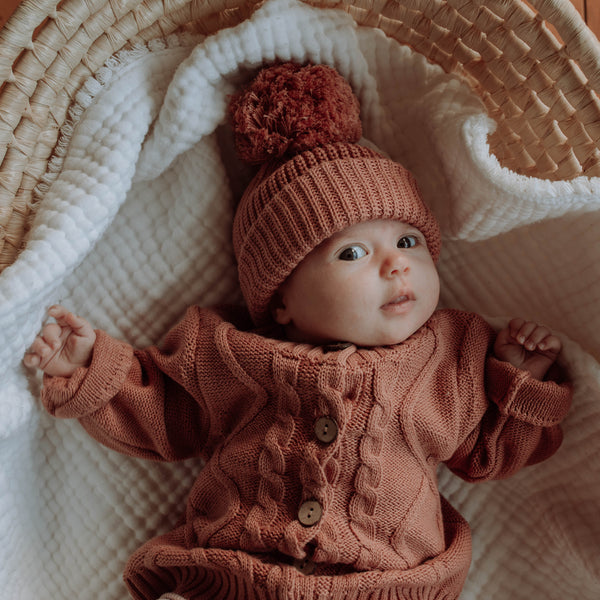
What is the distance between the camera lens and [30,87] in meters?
0.96

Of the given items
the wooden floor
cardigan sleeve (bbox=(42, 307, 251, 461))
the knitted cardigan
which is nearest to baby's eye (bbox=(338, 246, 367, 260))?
the knitted cardigan

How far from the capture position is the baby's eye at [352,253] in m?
0.96

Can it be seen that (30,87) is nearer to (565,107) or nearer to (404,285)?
(404,285)

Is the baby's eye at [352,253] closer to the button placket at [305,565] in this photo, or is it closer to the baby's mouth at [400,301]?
the baby's mouth at [400,301]

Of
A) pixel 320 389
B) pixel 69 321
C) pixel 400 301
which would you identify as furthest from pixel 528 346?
pixel 69 321

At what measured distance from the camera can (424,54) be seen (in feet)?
3.61

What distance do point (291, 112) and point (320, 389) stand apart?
1.31 feet

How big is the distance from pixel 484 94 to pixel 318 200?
0.36 meters

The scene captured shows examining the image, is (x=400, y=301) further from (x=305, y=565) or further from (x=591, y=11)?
(x=591, y=11)

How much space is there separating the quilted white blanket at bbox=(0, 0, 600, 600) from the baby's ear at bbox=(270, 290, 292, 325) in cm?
14

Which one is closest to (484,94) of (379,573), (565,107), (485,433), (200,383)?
(565,107)

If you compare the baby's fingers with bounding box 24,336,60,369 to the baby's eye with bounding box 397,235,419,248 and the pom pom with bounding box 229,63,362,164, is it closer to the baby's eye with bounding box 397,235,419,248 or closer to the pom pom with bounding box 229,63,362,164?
the pom pom with bounding box 229,63,362,164

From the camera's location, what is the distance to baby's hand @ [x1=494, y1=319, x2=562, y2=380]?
100cm

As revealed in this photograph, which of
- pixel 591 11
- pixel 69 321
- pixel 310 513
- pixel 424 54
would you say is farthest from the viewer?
pixel 591 11
